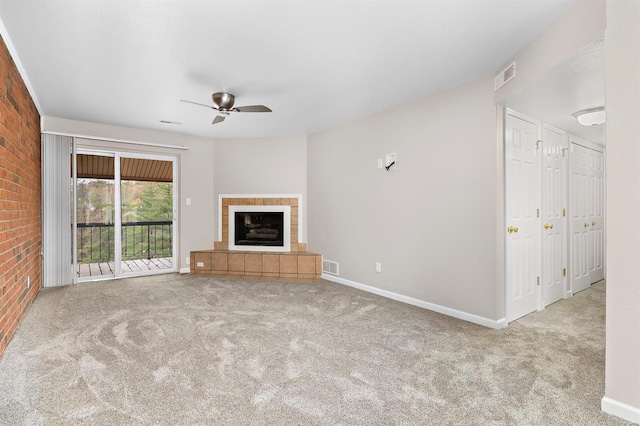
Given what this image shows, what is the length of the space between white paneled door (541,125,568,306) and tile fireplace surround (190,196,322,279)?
3.04 metres


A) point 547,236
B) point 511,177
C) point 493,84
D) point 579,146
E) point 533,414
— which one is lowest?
point 533,414

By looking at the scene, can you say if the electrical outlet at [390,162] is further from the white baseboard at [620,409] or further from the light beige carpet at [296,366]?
the white baseboard at [620,409]

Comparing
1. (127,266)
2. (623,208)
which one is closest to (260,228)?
(127,266)

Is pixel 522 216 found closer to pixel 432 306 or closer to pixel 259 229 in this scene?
pixel 432 306

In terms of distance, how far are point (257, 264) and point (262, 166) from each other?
172 centimetres

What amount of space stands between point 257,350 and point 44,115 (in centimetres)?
454

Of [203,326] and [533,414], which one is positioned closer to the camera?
[533,414]

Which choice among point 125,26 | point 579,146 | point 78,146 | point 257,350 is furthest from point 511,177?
point 78,146

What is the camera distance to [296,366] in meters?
2.28

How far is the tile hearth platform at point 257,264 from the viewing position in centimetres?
523

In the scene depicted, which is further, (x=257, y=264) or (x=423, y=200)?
(x=257, y=264)

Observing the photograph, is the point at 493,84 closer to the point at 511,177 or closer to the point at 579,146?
the point at 511,177

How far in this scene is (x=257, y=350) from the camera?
2.54m

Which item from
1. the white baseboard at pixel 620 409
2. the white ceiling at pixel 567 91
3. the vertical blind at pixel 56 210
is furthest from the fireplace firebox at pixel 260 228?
the white baseboard at pixel 620 409
